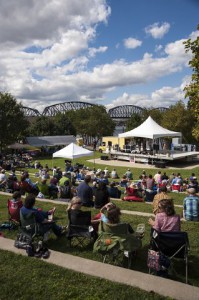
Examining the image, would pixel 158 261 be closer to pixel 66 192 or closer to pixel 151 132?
pixel 66 192

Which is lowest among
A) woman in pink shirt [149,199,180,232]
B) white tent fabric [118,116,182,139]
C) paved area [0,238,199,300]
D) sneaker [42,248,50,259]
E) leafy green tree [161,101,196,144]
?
paved area [0,238,199,300]

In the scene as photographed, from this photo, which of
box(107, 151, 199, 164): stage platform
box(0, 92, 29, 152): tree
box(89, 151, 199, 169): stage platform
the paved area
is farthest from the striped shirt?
box(0, 92, 29, 152): tree

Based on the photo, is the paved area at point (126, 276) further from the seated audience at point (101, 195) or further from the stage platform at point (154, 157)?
the stage platform at point (154, 157)

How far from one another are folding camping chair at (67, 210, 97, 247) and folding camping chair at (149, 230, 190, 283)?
5.06 feet

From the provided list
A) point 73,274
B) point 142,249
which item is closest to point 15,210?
point 73,274

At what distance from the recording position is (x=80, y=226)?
6203 millimetres

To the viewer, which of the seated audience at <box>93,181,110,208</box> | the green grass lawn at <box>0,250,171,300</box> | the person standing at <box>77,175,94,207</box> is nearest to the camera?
the green grass lawn at <box>0,250,171,300</box>

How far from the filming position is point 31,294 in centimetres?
451

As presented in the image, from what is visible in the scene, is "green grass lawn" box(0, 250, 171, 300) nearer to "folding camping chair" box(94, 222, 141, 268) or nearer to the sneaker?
the sneaker

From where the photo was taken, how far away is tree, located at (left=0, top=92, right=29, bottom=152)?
4372 cm

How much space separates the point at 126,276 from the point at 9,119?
42.5 meters

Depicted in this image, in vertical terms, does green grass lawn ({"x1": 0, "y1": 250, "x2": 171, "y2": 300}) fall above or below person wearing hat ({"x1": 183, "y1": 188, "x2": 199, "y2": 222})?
below

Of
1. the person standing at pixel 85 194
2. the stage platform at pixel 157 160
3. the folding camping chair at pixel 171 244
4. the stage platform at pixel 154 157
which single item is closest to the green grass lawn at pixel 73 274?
the folding camping chair at pixel 171 244

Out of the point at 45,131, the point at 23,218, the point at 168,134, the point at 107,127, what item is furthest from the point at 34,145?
→ the point at 23,218
